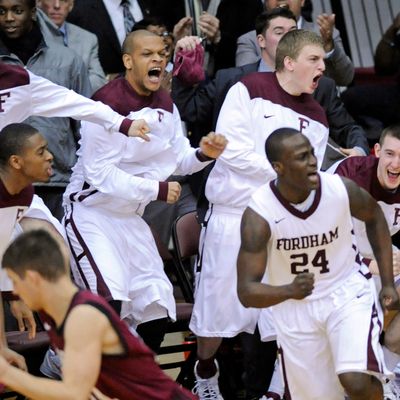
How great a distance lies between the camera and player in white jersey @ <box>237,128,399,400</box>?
660cm

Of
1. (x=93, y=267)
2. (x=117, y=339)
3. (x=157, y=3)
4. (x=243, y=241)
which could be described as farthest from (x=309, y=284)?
(x=157, y=3)

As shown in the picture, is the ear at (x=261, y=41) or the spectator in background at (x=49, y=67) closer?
the spectator in background at (x=49, y=67)

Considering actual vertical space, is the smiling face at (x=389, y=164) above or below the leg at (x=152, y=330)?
above

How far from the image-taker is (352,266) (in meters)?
6.93

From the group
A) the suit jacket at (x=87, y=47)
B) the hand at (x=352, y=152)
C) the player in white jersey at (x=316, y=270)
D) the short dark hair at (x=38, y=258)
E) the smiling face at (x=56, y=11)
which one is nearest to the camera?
the short dark hair at (x=38, y=258)

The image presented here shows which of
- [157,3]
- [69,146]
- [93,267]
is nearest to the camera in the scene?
[93,267]

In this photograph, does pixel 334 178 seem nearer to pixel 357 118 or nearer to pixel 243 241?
pixel 243 241

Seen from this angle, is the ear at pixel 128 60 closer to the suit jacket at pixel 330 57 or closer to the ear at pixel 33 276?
the suit jacket at pixel 330 57

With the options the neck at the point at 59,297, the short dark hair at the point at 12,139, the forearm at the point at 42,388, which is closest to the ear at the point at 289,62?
the short dark hair at the point at 12,139

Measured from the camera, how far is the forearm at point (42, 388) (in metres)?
5.20

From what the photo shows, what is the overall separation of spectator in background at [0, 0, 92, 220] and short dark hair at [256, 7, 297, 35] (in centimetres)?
124

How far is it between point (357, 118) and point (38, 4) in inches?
103

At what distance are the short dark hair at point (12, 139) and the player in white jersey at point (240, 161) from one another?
132 cm

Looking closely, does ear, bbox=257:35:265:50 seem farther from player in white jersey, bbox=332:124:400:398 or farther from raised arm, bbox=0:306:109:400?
raised arm, bbox=0:306:109:400
